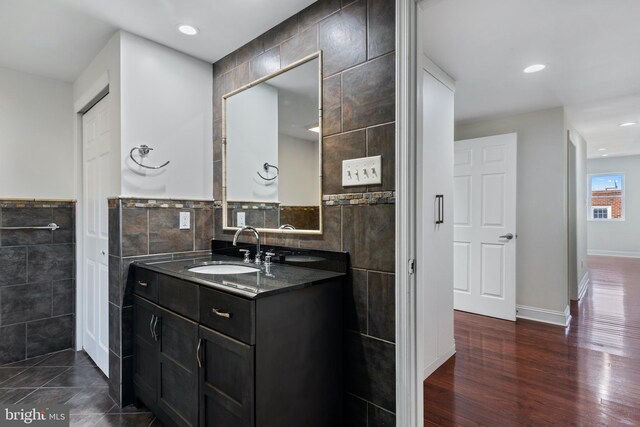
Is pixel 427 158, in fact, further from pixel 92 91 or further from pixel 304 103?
pixel 92 91

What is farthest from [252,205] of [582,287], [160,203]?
[582,287]

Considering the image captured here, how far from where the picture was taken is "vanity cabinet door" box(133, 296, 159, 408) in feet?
5.99

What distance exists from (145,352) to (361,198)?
154cm

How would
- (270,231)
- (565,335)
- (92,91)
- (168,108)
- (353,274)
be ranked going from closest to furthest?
1. (353,274)
2. (270,231)
3. (168,108)
4. (92,91)
5. (565,335)

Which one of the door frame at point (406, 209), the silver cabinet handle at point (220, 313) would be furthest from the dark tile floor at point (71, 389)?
the door frame at point (406, 209)

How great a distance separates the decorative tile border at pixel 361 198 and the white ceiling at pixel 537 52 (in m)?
0.88

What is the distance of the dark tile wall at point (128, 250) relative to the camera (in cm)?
203

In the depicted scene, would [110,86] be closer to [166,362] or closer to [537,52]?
[166,362]

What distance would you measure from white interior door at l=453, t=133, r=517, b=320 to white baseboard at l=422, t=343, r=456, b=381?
3.82 feet

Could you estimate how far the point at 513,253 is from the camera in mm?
3510

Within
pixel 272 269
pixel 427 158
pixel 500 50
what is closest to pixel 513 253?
pixel 427 158

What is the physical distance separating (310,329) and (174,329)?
2.36 feet

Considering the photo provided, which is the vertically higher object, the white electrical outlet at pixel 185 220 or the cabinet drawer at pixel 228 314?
the white electrical outlet at pixel 185 220

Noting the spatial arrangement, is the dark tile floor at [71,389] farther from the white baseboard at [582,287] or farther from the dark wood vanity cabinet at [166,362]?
the white baseboard at [582,287]
